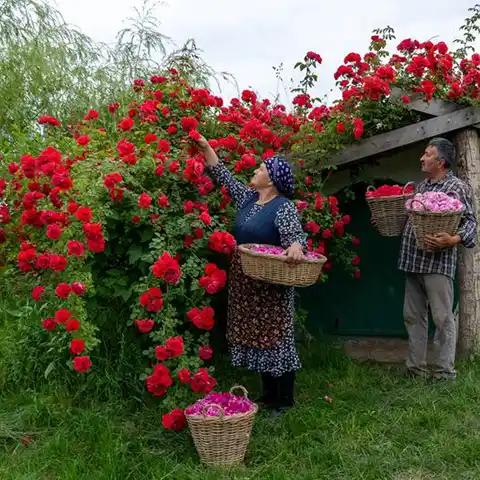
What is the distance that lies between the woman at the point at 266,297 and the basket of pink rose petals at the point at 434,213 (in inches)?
36.3

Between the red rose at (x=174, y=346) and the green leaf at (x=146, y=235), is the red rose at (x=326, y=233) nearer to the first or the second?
the green leaf at (x=146, y=235)

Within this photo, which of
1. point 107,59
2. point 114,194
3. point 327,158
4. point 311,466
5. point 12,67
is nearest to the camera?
point 311,466

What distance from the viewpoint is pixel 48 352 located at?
4582 millimetres

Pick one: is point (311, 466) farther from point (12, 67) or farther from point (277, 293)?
point (12, 67)

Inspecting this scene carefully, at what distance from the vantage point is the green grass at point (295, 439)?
3.32 m

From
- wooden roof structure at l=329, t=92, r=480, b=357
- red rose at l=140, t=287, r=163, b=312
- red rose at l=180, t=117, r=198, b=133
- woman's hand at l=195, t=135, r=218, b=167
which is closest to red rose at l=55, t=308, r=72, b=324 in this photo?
red rose at l=140, t=287, r=163, b=312

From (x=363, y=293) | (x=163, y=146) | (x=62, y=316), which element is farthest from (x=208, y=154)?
(x=363, y=293)

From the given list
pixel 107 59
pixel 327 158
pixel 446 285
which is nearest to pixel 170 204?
pixel 327 158

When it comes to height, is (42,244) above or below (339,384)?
above

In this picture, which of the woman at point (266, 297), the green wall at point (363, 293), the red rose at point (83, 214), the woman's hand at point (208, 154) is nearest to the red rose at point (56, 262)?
the red rose at point (83, 214)

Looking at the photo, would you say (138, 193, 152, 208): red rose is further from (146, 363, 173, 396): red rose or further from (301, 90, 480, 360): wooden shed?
(301, 90, 480, 360): wooden shed

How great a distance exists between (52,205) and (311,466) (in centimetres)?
218

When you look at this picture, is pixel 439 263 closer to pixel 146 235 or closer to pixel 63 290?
pixel 146 235

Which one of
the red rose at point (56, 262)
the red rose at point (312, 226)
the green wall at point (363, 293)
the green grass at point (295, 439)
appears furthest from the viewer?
the green wall at point (363, 293)
